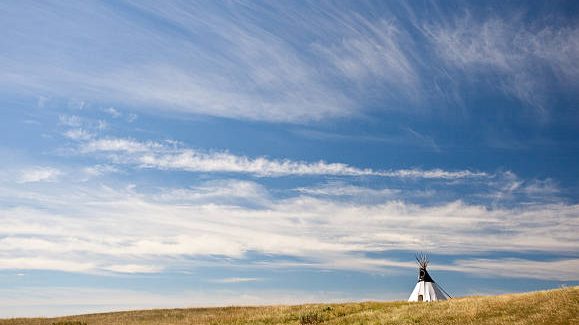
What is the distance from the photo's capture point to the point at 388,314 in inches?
1366

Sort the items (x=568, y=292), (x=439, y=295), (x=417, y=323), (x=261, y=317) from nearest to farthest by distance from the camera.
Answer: (x=417, y=323)
(x=568, y=292)
(x=261, y=317)
(x=439, y=295)

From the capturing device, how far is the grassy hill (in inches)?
1117

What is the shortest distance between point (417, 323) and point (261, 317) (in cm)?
1451

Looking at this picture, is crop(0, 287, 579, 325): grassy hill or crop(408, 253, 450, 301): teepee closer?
crop(0, 287, 579, 325): grassy hill

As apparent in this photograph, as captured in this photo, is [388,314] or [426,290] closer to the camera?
[388,314]

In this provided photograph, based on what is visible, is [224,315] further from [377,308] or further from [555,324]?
[555,324]

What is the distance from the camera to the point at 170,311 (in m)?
50.6

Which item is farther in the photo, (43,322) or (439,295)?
(439,295)

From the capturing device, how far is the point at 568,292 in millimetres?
32406

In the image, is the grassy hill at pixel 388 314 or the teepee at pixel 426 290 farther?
the teepee at pixel 426 290

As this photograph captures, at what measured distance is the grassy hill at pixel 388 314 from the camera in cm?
2836

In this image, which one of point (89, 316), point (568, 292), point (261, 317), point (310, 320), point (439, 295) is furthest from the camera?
point (439, 295)

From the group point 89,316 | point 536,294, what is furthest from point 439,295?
point 89,316

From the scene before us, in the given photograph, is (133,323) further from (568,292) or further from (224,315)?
(568,292)
